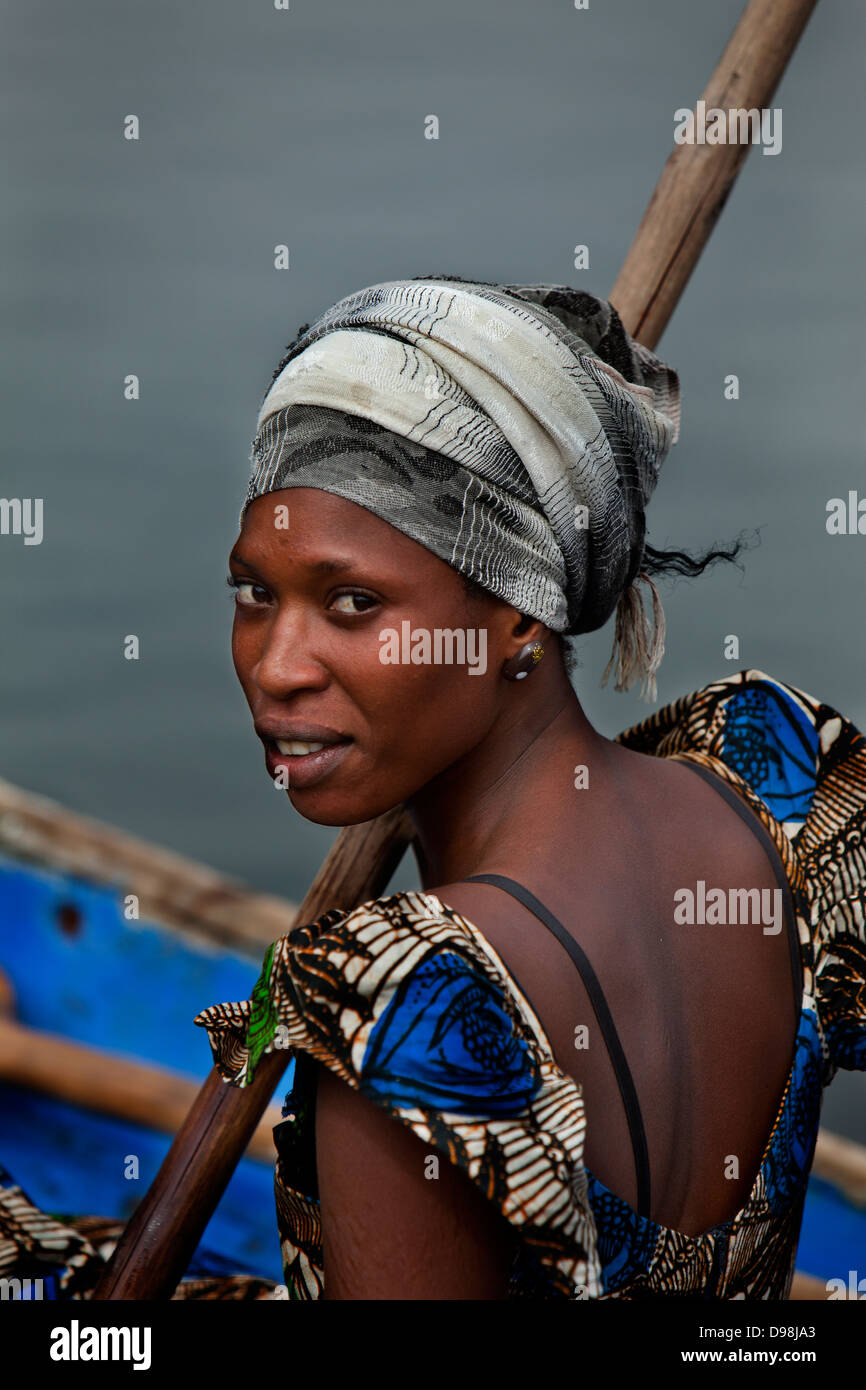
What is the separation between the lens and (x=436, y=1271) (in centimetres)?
89

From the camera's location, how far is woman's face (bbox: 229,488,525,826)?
0.98m

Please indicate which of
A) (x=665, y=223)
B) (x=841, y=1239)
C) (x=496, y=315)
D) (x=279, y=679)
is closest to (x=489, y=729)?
(x=279, y=679)

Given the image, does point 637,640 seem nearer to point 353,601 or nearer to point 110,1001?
point 353,601

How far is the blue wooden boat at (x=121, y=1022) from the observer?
2137 mm

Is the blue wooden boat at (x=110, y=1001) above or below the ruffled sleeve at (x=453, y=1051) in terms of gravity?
above

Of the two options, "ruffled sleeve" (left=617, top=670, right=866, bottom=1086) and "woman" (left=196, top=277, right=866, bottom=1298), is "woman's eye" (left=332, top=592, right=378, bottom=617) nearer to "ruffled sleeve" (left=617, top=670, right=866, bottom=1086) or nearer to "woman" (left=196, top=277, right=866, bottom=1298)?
"woman" (left=196, top=277, right=866, bottom=1298)

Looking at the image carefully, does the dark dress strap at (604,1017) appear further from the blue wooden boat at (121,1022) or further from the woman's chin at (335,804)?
the blue wooden boat at (121,1022)

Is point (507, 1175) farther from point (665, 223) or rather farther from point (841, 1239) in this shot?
point (841, 1239)

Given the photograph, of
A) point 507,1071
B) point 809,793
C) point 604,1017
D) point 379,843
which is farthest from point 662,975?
point 379,843

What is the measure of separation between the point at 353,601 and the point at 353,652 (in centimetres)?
3

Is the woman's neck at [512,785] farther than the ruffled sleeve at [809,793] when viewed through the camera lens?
No

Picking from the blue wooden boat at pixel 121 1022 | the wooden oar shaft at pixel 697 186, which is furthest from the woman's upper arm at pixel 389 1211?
the blue wooden boat at pixel 121 1022

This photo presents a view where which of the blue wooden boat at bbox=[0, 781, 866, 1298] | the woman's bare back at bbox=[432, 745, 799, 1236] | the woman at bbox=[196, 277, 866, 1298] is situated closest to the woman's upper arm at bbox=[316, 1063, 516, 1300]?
the woman at bbox=[196, 277, 866, 1298]
